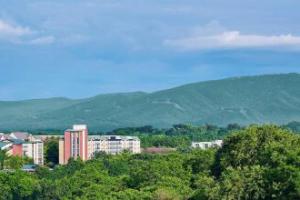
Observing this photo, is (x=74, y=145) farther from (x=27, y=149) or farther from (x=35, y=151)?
(x=27, y=149)

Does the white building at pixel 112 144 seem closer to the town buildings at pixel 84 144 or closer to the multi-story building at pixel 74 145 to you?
the town buildings at pixel 84 144

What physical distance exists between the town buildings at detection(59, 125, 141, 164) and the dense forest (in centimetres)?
3881

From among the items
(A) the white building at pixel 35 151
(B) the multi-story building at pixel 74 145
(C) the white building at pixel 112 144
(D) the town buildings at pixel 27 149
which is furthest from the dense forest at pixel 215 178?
(C) the white building at pixel 112 144

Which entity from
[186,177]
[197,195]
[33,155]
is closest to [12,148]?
[33,155]

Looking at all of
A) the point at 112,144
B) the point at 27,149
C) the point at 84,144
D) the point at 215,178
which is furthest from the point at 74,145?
the point at 215,178

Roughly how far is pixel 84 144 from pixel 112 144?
15573 millimetres

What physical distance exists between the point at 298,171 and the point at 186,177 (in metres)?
15.7

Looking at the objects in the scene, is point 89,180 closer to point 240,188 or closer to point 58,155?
point 240,188

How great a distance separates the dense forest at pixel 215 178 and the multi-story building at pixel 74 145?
38.2 m

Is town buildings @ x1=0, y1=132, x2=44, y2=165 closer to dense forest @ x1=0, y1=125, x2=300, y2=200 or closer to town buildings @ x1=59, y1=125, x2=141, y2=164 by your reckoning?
town buildings @ x1=59, y1=125, x2=141, y2=164

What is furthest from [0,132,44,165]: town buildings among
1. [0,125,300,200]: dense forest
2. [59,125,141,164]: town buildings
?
[0,125,300,200]: dense forest

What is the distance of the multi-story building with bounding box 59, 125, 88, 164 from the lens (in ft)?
331

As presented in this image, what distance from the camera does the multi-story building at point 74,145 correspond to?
10094 centimetres

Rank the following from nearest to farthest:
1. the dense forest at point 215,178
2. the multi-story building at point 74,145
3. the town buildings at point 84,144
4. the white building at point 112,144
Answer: the dense forest at point 215,178 → the multi-story building at point 74,145 → the town buildings at point 84,144 → the white building at point 112,144
